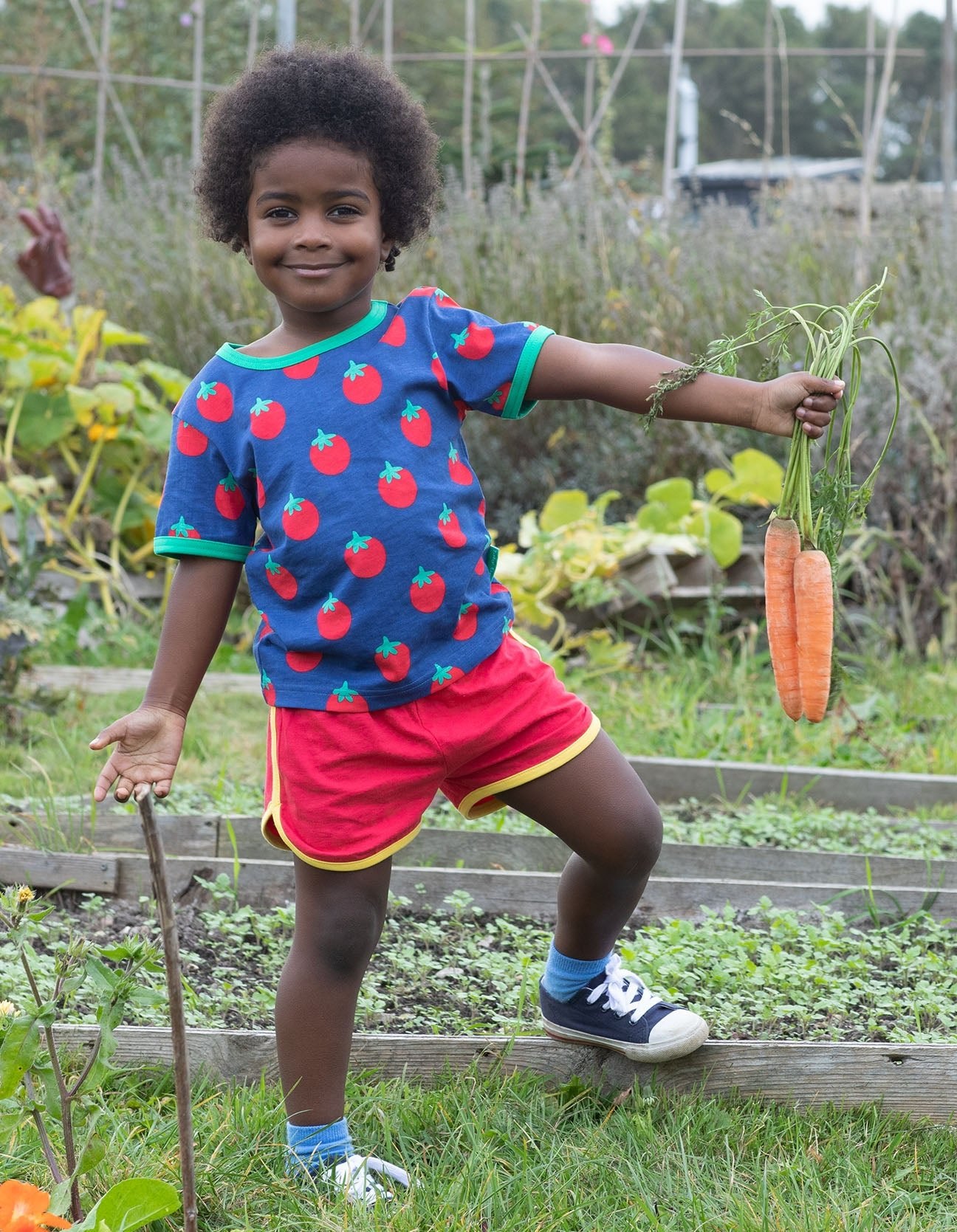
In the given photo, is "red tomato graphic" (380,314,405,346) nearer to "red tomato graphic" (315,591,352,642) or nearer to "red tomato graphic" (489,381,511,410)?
"red tomato graphic" (489,381,511,410)

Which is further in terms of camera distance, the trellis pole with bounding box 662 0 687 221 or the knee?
the trellis pole with bounding box 662 0 687 221

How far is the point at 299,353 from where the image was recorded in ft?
6.10

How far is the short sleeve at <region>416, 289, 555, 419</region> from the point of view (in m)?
1.88

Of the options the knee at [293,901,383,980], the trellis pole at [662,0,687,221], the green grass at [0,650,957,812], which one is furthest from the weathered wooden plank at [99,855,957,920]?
the trellis pole at [662,0,687,221]

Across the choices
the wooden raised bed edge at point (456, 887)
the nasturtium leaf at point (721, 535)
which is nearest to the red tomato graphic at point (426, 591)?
the wooden raised bed edge at point (456, 887)

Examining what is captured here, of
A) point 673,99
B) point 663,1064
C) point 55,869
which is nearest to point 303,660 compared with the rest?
point 663,1064

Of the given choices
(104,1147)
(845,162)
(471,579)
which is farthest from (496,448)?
(845,162)

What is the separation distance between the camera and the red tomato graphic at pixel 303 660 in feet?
6.02

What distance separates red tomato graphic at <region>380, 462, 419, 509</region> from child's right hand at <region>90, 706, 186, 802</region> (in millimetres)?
428

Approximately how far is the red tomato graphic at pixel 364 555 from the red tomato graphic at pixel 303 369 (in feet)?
0.77

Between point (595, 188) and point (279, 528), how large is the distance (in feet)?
16.4

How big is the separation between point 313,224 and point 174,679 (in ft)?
2.19

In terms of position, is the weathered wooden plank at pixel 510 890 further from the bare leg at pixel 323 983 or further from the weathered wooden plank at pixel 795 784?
the bare leg at pixel 323 983

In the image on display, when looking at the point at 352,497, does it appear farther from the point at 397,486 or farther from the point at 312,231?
the point at 312,231
